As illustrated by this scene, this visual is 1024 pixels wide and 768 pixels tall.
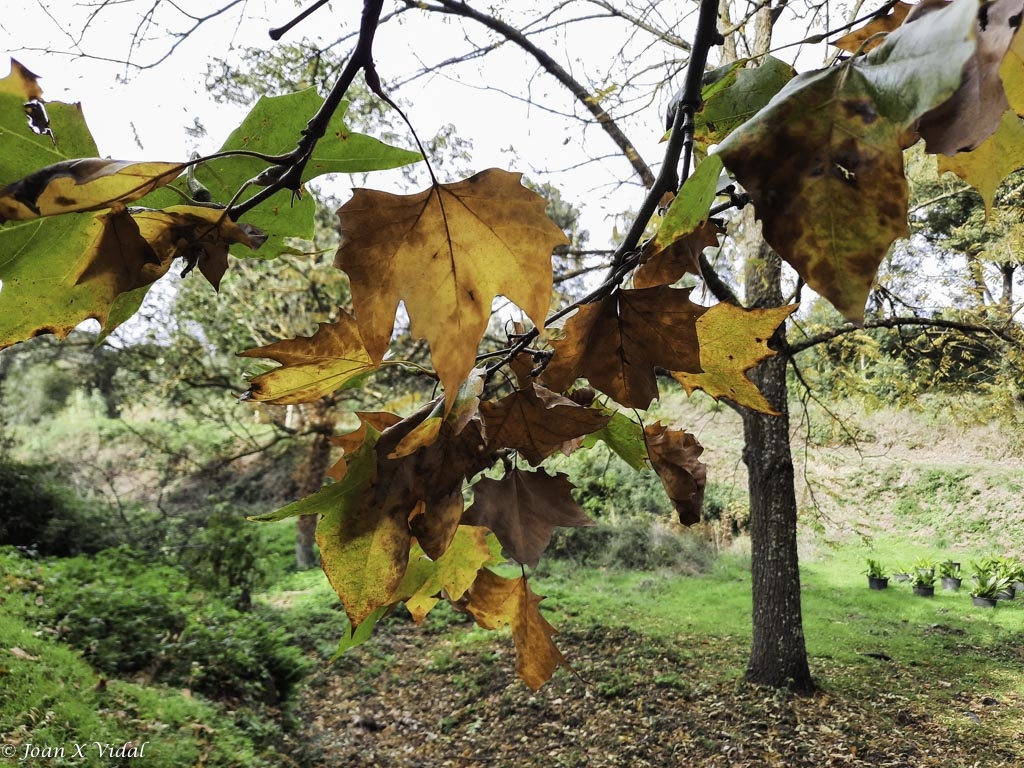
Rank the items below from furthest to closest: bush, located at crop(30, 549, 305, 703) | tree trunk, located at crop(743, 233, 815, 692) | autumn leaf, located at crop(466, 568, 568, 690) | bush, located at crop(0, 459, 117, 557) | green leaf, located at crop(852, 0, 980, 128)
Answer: bush, located at crop(0, 459, 117, 557), tree trunk, located at crop(743, 233, 815, 692), bush, located at crop(30, 549, 305, 703), autumn leaf, located at crop(466, 568, 568, 690), green leaf, located at crop(852, 0, 980, 128)

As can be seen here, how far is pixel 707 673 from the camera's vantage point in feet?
11.6

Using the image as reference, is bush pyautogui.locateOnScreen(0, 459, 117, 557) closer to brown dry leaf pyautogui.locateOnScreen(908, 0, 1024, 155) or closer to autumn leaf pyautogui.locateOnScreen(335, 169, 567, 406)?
autumn leaf pyautogui.locateOnScreen(335, 169, 567, 406)

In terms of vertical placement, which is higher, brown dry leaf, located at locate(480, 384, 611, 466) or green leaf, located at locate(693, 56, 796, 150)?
green leaf, located at locate(693, 56, 796, 150)

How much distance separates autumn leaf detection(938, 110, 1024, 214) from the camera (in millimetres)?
247

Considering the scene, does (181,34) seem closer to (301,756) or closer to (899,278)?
(301,756)

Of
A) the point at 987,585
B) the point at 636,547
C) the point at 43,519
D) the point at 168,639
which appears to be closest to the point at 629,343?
the point at 168,639

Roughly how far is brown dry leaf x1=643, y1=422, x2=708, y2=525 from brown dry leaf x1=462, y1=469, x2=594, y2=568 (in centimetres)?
5

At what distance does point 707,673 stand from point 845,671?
2.56ft

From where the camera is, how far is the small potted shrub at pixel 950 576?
461cm

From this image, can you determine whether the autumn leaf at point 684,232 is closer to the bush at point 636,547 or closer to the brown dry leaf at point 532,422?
the brown dry leaf at point 532,422

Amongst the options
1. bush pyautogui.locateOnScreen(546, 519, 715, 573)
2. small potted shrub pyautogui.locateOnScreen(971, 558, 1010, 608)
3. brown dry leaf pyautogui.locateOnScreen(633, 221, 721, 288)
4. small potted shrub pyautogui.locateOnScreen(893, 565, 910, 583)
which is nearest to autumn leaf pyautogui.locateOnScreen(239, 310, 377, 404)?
brown dry leaf pyautogui.locateOnScreen(633, 221, 721, 288)

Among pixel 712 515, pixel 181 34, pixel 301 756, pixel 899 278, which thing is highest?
pixel 181 34

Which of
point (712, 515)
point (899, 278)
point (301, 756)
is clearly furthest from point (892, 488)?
point (301, 756)

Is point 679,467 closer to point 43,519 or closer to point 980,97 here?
point 980,97
